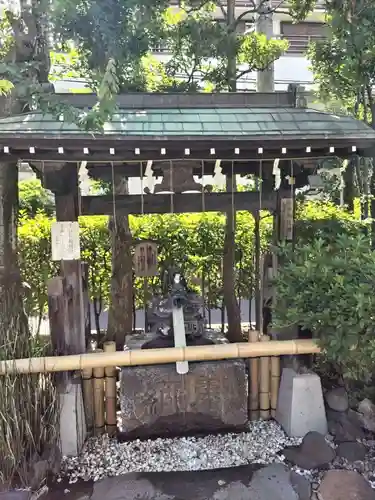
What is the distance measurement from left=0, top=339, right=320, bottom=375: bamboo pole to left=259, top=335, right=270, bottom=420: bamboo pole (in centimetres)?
24

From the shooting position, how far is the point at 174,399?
418cm

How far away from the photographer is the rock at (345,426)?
4137 mm

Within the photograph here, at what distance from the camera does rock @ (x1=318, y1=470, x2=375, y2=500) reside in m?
3.20

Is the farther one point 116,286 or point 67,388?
point 116,286

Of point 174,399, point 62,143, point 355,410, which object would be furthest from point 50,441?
point 355,410

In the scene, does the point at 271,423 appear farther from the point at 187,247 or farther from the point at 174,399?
the point at 187,247

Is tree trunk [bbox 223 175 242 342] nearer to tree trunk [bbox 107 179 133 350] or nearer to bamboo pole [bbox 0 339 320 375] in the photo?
tree trunk [bbox 107 179 133 350]

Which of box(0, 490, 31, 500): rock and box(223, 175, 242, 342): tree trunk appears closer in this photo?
box(0, 490, 31, 500): rock

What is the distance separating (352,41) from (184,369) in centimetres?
413

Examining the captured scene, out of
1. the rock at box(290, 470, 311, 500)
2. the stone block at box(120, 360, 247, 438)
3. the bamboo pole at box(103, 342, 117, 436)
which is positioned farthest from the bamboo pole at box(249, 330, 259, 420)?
the bamboo pole at box(103, 342, 117, 436)

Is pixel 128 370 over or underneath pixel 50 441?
over

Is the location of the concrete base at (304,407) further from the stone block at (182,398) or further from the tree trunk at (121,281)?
the tree trunk at (121,281)

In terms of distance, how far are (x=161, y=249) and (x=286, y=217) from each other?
7.72 ft

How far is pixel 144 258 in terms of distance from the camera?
15.5 ft
